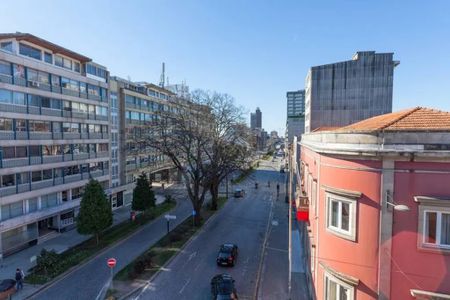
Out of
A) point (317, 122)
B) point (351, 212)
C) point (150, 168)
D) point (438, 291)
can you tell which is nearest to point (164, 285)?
point (351, 212)

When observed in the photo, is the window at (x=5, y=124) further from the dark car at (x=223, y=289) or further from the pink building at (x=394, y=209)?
the pink building at (x=394, y=209)

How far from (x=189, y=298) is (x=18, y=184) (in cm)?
1929

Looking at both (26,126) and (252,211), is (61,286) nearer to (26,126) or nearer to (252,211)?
(26,126)

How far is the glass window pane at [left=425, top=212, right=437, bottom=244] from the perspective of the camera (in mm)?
8516

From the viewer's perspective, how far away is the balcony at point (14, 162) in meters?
23.6

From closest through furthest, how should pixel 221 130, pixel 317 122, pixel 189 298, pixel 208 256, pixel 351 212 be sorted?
pixel 351 212, pixel 189 298, pixel 208 256, pixel 221 130, pixel 317 122

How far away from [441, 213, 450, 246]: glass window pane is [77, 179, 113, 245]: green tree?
24.3m

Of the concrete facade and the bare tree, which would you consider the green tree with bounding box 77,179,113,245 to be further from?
the concrete facade

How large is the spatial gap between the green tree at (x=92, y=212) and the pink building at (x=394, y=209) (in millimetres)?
20852

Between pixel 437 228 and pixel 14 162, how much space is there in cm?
2972

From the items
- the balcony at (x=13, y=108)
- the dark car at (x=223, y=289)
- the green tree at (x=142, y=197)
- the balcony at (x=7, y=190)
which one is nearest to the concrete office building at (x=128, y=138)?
the green tree at (x=142, y=197)

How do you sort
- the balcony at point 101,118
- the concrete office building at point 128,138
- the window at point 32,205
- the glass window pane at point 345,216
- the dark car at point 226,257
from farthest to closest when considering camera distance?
the concrete office building at point 128,138 → the balcony at point 101,118 → the window at point 32,205 → the dark car at point 226,257 → the glass window pane at point 345,216

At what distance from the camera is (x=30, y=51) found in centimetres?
2661

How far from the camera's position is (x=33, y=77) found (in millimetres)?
26453
